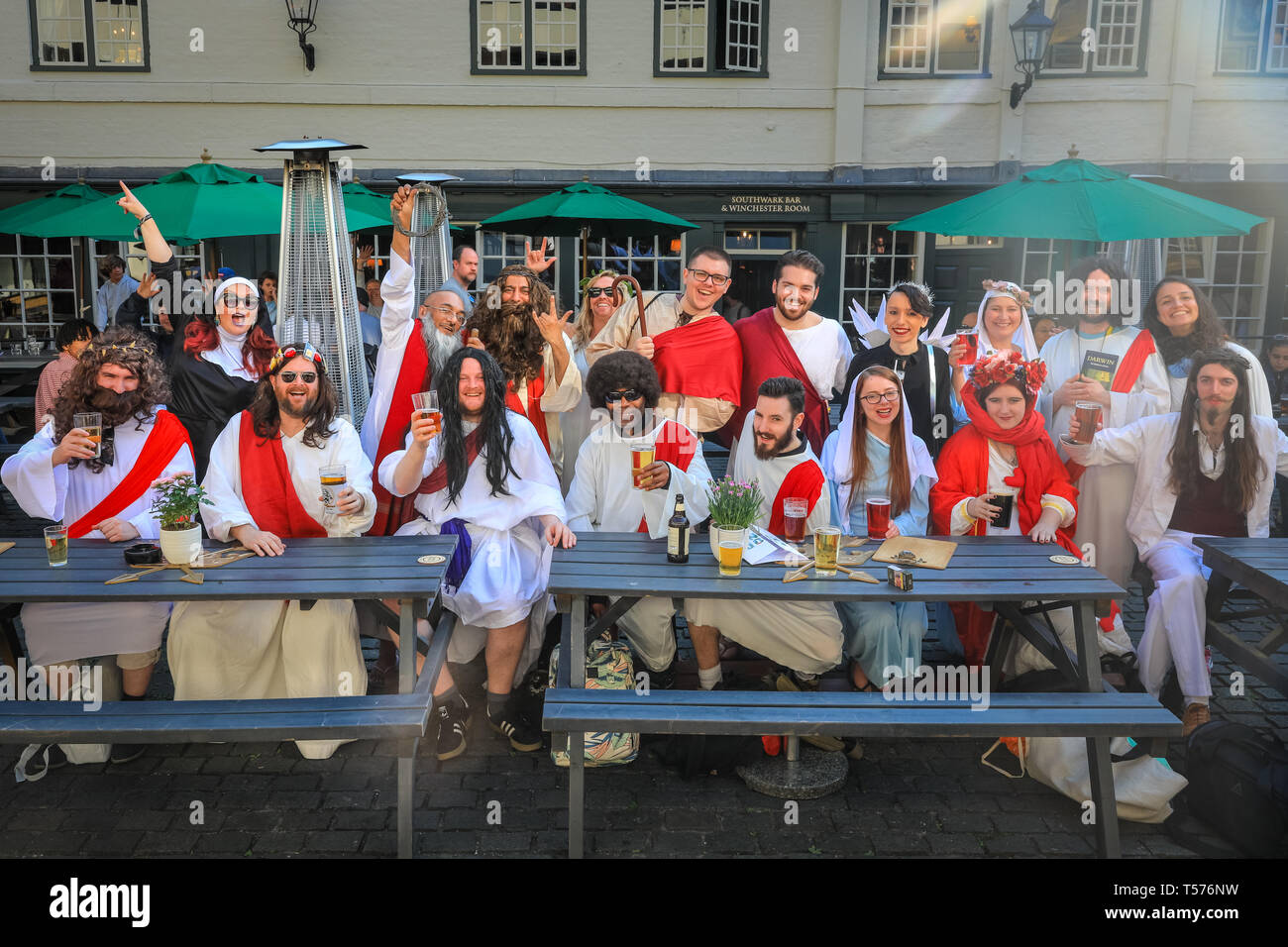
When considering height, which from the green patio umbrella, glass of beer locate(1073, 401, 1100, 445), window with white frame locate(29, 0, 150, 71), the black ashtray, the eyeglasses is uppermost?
window with white frame locate(29, 0, 150, 71)

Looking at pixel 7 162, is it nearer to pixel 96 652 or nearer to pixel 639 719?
pixel 96 652

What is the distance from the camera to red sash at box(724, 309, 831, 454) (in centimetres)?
528

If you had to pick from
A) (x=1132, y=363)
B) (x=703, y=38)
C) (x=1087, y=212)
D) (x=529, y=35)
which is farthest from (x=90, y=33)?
(x=1132, y=363)

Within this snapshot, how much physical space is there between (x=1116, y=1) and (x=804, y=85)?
4.29m

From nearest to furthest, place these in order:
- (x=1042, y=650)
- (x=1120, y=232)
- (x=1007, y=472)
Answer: (x=1042, y=650)
(x=1007, y=472)
(x=1120, y=232)

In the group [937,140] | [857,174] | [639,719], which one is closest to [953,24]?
[937,140]

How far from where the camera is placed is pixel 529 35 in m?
13.0

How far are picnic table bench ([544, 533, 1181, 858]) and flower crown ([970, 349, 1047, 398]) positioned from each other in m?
0.84

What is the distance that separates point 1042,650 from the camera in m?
3.89

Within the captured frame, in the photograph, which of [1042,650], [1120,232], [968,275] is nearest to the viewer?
[1042,650]

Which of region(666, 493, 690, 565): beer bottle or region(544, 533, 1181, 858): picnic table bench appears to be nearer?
region(544, 533, 1181, 858): picnic table bench

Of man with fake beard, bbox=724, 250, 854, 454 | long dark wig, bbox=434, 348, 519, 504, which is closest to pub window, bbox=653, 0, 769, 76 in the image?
man with fake beard, bbox=724, 250, 854, 454

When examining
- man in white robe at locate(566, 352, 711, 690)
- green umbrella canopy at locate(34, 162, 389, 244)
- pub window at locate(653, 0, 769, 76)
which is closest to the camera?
man in white robe at locate(566, 352, 711, 690)

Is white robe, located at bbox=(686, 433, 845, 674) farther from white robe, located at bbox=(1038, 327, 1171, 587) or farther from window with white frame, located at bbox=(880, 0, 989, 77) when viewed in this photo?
window with white frame, located at bbox=(880, 0, 989, 77)
